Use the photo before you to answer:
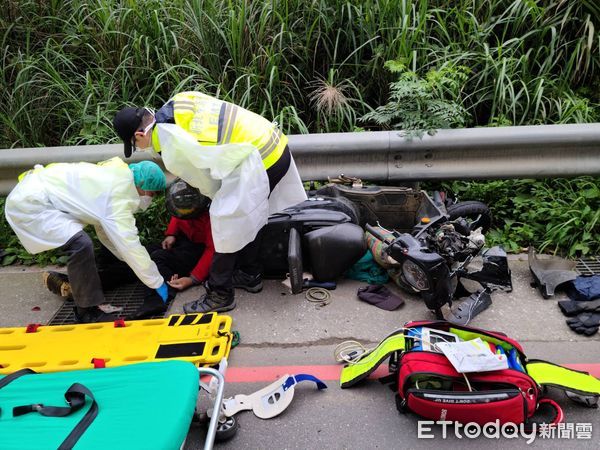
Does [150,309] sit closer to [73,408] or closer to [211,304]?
[211,304]

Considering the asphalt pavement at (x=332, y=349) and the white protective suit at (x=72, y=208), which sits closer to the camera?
the asphalt pavement at (x=332, y=349)

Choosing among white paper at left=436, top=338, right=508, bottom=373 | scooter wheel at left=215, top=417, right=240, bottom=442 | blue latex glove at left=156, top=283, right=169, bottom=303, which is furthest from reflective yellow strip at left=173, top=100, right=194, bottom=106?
white paper at left=436, top=338, right=508, bottom=373

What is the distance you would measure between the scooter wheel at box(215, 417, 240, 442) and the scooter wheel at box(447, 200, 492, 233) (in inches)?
87.5

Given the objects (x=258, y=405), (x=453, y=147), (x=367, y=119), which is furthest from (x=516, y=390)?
(x=367, y=119)

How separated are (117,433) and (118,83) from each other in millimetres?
3906

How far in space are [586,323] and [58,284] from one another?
3.41 metres

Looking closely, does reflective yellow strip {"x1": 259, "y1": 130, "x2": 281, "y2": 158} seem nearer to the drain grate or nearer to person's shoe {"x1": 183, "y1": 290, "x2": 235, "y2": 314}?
person's shoe {"x1": 183, "y1": 290, "x2": 235, "y2": 314}

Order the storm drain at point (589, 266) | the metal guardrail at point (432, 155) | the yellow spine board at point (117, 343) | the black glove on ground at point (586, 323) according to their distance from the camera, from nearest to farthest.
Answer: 1. the yellow spine board at point (117, 343)
2. the black glove on ground at point (586, 323)
3. the storm drain at point (589, 266)
4. the metal guardrail at point (432, 155)

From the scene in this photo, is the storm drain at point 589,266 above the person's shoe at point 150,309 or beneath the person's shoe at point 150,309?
beneath

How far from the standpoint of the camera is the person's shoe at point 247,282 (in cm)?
327

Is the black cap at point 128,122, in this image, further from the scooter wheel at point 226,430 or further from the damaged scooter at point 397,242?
the scooter wheel at point 226,430

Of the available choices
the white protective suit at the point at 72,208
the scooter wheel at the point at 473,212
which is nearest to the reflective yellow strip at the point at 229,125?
the white protective suit at the point at 72,208

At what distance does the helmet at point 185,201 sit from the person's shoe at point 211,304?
0.58 metres

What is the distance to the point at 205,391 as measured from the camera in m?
2.37
